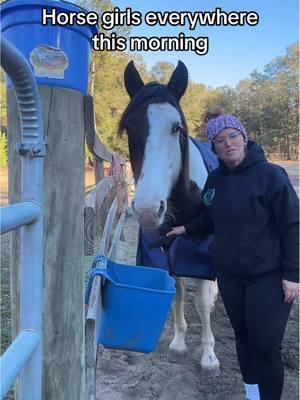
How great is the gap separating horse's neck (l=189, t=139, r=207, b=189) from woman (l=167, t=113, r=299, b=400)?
2.05ft

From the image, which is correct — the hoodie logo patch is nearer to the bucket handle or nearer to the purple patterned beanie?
the purple patterned beanie

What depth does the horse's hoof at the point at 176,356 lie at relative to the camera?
292 centimetres

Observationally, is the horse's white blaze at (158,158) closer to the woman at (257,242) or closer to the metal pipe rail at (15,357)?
the woman at (257,242)

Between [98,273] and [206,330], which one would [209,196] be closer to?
[98,273]

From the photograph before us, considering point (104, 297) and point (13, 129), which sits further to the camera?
point (104, 297)

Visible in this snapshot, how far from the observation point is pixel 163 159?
83.4 inches

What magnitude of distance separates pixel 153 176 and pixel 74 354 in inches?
37.2

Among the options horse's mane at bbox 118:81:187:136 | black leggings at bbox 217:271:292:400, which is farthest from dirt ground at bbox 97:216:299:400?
horse's mane at bbox 118:81:187:136

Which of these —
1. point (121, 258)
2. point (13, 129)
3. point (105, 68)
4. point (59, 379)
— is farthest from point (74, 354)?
point (105, 68)

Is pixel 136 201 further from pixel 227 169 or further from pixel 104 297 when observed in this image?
pixel 227 169

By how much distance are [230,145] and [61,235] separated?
1.14 m

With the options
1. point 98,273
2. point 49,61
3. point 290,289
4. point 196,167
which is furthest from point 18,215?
point 196,167

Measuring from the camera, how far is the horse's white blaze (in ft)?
6.34

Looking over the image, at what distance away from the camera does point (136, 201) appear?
1935mm
